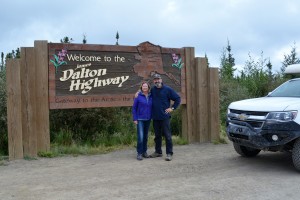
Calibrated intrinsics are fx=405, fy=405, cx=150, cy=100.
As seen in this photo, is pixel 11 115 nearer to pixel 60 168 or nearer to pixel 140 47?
pixel 60 168

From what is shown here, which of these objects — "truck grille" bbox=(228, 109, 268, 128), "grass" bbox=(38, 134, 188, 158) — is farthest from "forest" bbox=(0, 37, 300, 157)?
"truck grille" bbox=(228, 109, 268, 128)

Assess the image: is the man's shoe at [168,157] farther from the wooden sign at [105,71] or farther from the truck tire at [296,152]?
the truck tire at [296,152]

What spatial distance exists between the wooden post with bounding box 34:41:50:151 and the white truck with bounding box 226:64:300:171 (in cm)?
394

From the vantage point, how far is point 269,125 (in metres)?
7.09

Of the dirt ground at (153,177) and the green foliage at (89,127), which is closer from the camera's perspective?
the dirt ground at (153,177)

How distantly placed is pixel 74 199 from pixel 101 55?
14.8 feet

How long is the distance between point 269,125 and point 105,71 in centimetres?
411

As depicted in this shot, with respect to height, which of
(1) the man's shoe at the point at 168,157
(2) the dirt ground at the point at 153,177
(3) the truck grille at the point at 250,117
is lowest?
(2) the dirt ground at the point at 153,177

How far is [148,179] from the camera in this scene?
6844mm

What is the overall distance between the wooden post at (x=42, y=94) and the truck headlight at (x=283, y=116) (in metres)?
4.68

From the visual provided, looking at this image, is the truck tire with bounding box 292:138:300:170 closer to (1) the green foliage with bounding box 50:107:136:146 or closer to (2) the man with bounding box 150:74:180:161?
(2) the man with bounding box 150:74:180:161

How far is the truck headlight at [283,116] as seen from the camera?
697cm

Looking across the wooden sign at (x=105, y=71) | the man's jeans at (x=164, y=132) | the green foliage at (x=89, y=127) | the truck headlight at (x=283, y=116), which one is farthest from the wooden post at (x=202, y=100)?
the truck headlight at (x=283, y=116)

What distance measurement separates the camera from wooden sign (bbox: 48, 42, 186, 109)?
8984 mm
